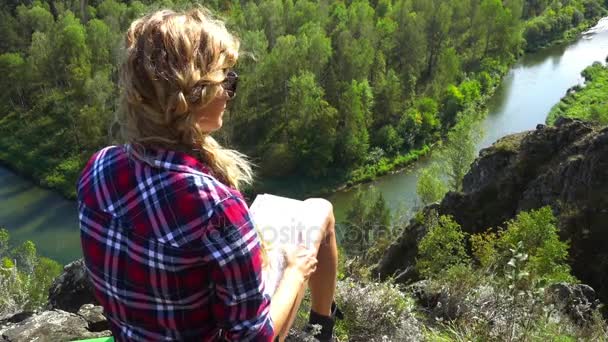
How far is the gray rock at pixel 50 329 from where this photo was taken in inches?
148

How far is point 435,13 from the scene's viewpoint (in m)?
33.5

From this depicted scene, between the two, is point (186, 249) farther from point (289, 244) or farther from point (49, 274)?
point (49, 274)

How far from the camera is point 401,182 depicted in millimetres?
25016

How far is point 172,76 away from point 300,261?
1.04 meters

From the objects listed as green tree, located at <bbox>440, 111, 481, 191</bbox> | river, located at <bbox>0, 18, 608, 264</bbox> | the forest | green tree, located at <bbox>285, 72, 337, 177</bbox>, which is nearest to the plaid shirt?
green tree, located at <bbox>440, 111, 481, 191</bbox>

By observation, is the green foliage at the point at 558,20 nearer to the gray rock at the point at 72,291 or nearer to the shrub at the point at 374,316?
the shrub at the point at 374,316

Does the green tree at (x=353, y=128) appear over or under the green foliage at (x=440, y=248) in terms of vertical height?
under

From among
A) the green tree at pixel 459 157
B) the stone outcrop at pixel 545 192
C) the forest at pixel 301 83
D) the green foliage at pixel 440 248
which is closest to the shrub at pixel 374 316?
the green foliage at pixel 440 248

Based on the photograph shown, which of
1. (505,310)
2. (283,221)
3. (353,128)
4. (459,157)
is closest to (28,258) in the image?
(505,310)

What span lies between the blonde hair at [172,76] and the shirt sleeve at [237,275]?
213mm

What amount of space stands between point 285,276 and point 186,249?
70cm

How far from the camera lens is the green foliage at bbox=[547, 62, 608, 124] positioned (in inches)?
1035

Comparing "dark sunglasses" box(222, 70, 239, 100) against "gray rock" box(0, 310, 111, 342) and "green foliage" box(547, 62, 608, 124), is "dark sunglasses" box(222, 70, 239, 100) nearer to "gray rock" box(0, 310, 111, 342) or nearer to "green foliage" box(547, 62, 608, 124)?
"gray rock" box(0, 310, 111, 342)

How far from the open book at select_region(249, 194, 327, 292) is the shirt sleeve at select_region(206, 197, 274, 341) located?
644mm
